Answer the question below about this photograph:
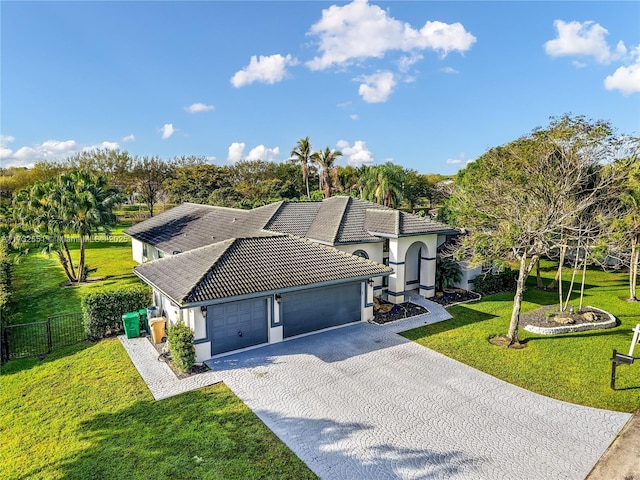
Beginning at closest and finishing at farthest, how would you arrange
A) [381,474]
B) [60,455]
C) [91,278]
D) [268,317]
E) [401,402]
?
[381,474], [60,455], [401,402], [268,317], [91,278]

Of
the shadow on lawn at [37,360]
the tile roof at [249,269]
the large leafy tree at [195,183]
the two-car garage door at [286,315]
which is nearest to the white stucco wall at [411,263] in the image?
the tile roof at [249,269]

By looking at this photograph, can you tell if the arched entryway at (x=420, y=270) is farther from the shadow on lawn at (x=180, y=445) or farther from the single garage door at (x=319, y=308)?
the shadow on lawn at (x=180, y=445)

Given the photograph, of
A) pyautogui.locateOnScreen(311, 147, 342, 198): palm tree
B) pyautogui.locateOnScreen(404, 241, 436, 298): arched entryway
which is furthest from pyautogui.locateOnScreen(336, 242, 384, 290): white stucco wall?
pyautogui.locateOnScreen(311, 147, 342, 198): palm tree

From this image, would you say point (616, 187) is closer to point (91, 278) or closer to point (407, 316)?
point (407, 316)

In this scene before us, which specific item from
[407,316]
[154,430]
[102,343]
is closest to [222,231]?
[102,343]

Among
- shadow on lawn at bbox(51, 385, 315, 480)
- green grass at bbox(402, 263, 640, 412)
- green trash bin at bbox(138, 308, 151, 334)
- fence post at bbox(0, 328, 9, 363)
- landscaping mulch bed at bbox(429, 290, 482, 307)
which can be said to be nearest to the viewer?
shadow on lawn at bbox(51, 385, 315, 480)

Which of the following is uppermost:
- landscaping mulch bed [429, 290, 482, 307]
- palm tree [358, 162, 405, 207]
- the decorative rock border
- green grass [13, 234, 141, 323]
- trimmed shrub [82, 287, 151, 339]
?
palm tree [358, 162, 405, 207]

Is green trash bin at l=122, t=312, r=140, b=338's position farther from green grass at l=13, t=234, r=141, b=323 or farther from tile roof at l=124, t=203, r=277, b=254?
tile roof at l=124, t=203, r=277, b=254
